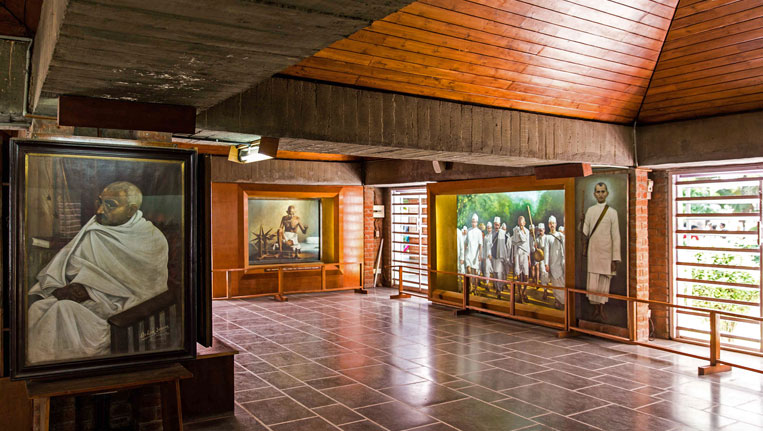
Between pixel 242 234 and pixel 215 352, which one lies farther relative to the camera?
pixel 242 234

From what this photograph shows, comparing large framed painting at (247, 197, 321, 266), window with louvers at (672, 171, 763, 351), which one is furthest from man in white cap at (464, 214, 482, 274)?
large framed painting at (247, 197, 321, 266)

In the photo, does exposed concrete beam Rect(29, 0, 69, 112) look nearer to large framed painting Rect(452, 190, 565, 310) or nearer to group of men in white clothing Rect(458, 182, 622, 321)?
large framed painting Rect(452, 190, 565, 310)

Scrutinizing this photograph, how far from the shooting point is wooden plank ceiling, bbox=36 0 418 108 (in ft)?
7.54

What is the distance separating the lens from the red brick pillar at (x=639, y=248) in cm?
885

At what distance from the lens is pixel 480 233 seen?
1197 centimetres

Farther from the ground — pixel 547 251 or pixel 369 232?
pixel 369 232

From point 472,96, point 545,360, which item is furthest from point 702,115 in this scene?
point 545,360

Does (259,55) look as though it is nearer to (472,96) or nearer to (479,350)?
(472,96)

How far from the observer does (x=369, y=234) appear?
50.8ft

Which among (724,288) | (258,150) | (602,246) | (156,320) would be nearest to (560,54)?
(258,150)

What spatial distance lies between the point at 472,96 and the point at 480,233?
5.52 metres

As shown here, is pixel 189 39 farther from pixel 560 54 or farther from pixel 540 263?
pixel 540 263

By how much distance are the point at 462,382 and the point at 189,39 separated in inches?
211

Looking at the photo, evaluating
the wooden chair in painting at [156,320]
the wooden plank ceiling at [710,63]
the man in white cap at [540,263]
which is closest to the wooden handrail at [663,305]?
the man in white cap at [540,263]
